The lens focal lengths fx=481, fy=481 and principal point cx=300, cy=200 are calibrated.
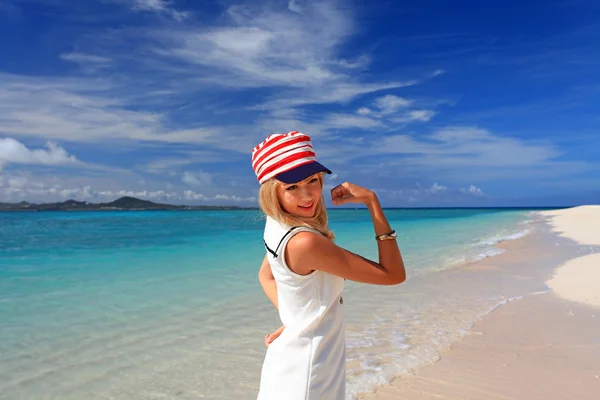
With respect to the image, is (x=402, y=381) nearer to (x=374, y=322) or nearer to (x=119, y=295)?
(x=374, y=322)

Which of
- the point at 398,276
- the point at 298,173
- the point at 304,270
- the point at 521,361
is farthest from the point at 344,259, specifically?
the point at 521,361

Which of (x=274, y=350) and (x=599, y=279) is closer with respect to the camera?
(x=274, y=350)

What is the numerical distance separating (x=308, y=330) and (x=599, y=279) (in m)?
9.67

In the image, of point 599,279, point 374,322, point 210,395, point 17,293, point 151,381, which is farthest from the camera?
point 17,293

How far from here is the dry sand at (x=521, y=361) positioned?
14.2 ft

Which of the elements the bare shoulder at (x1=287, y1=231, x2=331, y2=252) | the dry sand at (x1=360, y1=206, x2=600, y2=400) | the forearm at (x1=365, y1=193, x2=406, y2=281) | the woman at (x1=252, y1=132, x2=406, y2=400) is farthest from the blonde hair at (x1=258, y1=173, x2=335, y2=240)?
the dry sand at (x1=360, y1=206, x2=600, y2=400)

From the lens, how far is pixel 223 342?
6.14m

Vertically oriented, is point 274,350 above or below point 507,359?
above

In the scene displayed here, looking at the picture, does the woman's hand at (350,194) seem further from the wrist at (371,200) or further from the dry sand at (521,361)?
the dry sand at (521,361)

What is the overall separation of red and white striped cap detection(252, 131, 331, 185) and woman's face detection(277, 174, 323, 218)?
1.8 inches

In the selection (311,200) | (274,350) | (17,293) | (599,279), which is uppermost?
(311,200)

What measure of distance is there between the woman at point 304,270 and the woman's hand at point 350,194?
1.9 inches

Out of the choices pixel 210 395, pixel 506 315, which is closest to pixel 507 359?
pixel 506 315

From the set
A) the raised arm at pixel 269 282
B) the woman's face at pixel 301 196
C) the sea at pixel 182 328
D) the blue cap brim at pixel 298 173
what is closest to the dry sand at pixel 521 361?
the sea at pixel 182 328
